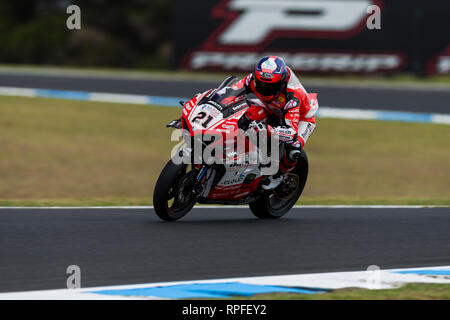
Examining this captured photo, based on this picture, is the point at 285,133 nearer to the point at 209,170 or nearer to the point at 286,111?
the point at 286,111

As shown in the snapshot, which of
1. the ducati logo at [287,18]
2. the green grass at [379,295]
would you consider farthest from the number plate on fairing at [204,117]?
the ducati logo at [287,18]

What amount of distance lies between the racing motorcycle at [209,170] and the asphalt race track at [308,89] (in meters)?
15.7

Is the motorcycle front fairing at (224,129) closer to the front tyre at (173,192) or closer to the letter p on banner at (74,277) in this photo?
the front tyre at (173,192)

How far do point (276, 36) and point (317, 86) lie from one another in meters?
2.52

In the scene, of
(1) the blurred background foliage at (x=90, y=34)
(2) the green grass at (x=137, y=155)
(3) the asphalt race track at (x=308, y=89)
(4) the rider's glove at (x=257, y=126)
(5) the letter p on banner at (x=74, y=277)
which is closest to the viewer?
(5) the letter p on banner at (x=74, y=277)

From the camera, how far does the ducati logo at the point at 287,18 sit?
1136 inches

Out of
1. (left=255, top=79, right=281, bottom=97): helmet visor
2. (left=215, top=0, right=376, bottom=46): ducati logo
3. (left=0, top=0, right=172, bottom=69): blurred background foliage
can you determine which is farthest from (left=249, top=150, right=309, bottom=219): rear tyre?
(left=0, top=0, right=172, bottom=69): blurred background foliage

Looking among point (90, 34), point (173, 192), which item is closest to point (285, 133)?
point (173, 192)

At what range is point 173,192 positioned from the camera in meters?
8.74

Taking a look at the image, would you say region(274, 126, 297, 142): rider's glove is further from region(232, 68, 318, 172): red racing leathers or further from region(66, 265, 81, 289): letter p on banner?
region(66, 265, 81, 289): letter p on banner

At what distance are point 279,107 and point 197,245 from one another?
218 cm

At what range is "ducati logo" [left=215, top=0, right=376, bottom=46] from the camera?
2886cm

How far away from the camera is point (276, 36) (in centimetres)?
2964
